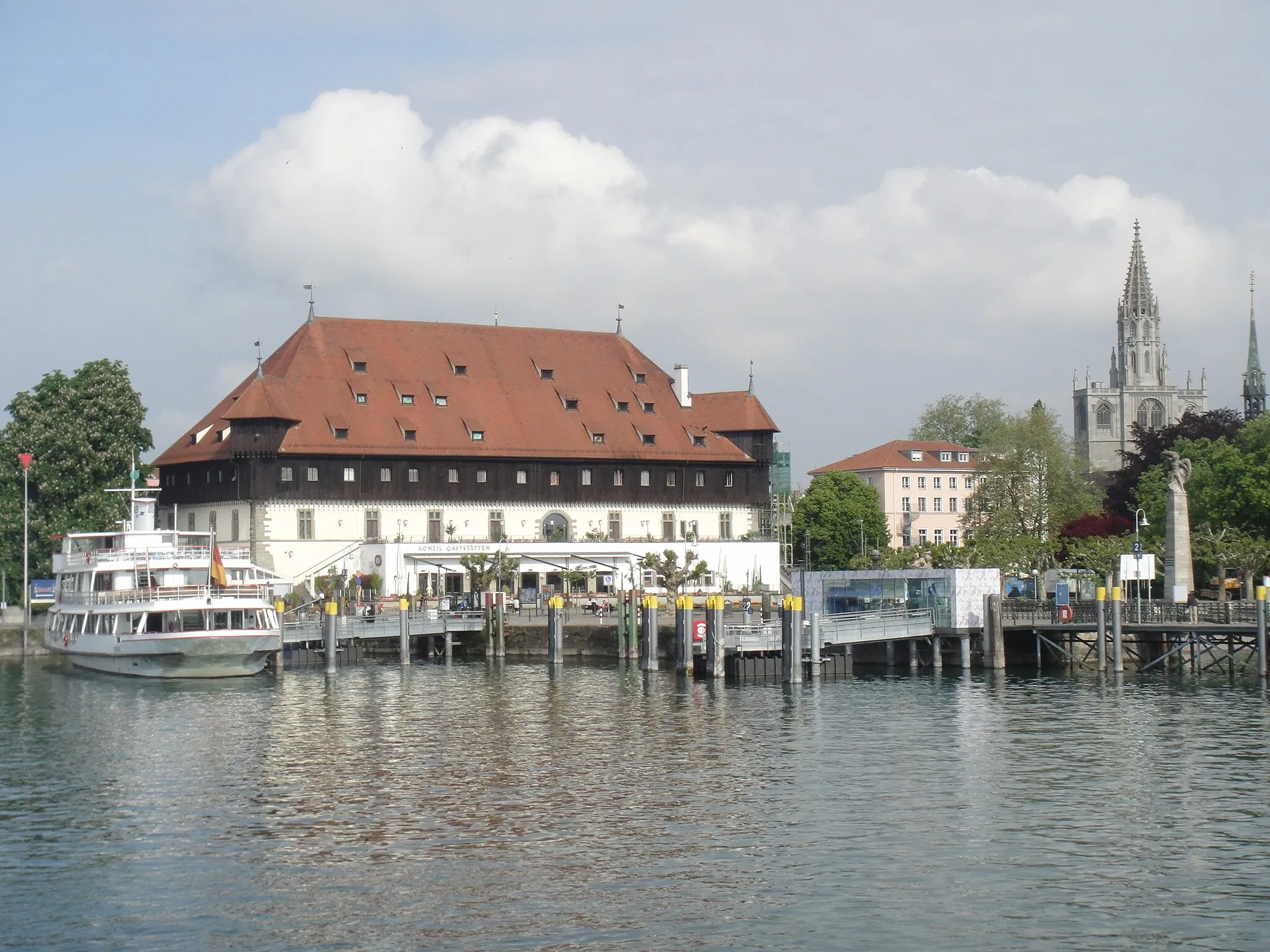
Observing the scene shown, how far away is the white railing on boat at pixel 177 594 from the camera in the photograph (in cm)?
6388

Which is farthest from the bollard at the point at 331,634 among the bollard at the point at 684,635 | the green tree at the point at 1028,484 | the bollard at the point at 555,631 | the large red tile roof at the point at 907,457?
the large red tile roof at the point at 907,457

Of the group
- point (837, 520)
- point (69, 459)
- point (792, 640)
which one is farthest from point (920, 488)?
point (792, 640)

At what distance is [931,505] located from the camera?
153250 millimetres

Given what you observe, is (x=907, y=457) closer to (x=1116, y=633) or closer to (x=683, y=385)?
(x=683, y=385)

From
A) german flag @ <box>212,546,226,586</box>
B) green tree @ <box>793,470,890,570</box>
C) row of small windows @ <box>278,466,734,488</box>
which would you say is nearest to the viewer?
german flag @ <box>212,546,226,586</box>

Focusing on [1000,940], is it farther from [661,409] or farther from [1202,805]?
[661,409]

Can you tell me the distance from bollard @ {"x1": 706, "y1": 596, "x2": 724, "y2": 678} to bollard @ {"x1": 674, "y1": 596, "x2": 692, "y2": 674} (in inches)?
35.9

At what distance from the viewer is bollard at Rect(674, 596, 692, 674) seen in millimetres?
60281

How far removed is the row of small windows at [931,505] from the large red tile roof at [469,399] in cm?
5243

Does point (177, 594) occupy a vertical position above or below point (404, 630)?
above

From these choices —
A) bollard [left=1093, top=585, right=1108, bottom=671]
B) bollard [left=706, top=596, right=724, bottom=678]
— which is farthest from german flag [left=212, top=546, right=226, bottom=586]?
bollard [left=1093, top=585, right=1108, bottom=671]

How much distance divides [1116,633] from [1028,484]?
60411 millimetres

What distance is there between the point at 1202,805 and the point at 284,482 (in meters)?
63.4

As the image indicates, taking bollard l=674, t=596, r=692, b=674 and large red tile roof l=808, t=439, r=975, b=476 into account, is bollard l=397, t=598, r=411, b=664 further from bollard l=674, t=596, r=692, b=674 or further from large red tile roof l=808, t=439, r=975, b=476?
large red tile roof l=808, t=439, r=975, b=476
